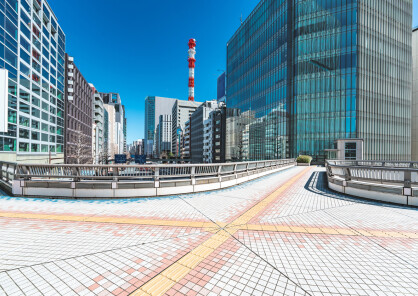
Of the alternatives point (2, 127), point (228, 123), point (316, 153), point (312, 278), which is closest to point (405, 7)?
point (316, 153)

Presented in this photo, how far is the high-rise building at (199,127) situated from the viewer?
108312mm

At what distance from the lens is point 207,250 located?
3545 mm

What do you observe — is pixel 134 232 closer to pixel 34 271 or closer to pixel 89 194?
pixel 34 271

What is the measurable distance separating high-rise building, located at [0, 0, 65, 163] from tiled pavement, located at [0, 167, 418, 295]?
1456 inches

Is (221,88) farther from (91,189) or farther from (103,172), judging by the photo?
(91,189)

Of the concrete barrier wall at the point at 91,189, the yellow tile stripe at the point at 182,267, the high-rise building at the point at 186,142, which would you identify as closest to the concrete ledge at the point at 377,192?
the yellow tile stripe at the point at 182,267

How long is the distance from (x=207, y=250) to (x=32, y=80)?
50812 mm

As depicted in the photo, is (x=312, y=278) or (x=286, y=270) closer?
(x=312, y=278)

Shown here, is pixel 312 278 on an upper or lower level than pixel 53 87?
lower

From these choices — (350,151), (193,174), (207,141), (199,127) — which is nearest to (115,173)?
(193,174)

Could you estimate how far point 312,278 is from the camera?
110 inches

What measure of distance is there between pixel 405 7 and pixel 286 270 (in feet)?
252

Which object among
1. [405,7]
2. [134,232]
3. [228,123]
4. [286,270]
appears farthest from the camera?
[228,123]

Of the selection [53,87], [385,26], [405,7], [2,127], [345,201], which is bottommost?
[345,201]
